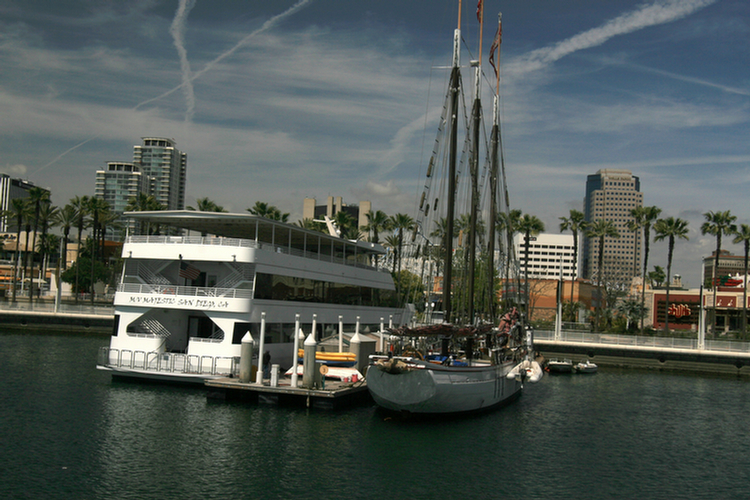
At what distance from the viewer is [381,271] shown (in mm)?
44875

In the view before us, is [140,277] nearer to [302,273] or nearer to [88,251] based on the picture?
[302,273]

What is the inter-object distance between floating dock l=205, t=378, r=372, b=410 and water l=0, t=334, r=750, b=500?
56 centimetres

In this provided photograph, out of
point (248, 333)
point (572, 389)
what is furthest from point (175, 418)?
point (572, 389)

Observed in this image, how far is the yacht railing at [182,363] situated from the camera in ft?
97.1

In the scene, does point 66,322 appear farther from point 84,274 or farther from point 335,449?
point 335,449

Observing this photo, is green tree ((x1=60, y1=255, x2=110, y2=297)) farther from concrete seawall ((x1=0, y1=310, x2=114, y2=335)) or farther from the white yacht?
the white yacht

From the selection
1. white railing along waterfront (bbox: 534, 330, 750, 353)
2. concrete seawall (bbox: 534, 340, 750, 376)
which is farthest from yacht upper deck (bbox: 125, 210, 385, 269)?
white railing along waterfront (bbox: 534, 330, 750, 353)

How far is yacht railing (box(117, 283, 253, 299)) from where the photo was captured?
30.4m

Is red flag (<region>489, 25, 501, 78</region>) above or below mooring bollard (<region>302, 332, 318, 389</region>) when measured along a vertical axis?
above

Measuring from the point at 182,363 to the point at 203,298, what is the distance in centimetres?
324

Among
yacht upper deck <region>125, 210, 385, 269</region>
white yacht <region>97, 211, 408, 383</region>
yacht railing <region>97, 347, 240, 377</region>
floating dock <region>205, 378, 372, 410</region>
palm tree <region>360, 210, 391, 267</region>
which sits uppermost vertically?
palm tree <region>360, 210, 391, 267</region>

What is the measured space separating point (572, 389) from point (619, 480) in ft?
66.2

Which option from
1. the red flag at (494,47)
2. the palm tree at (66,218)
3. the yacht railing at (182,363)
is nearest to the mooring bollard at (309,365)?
the yacht railing at (182,363)

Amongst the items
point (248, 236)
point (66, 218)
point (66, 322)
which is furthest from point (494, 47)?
point (66, 218)
